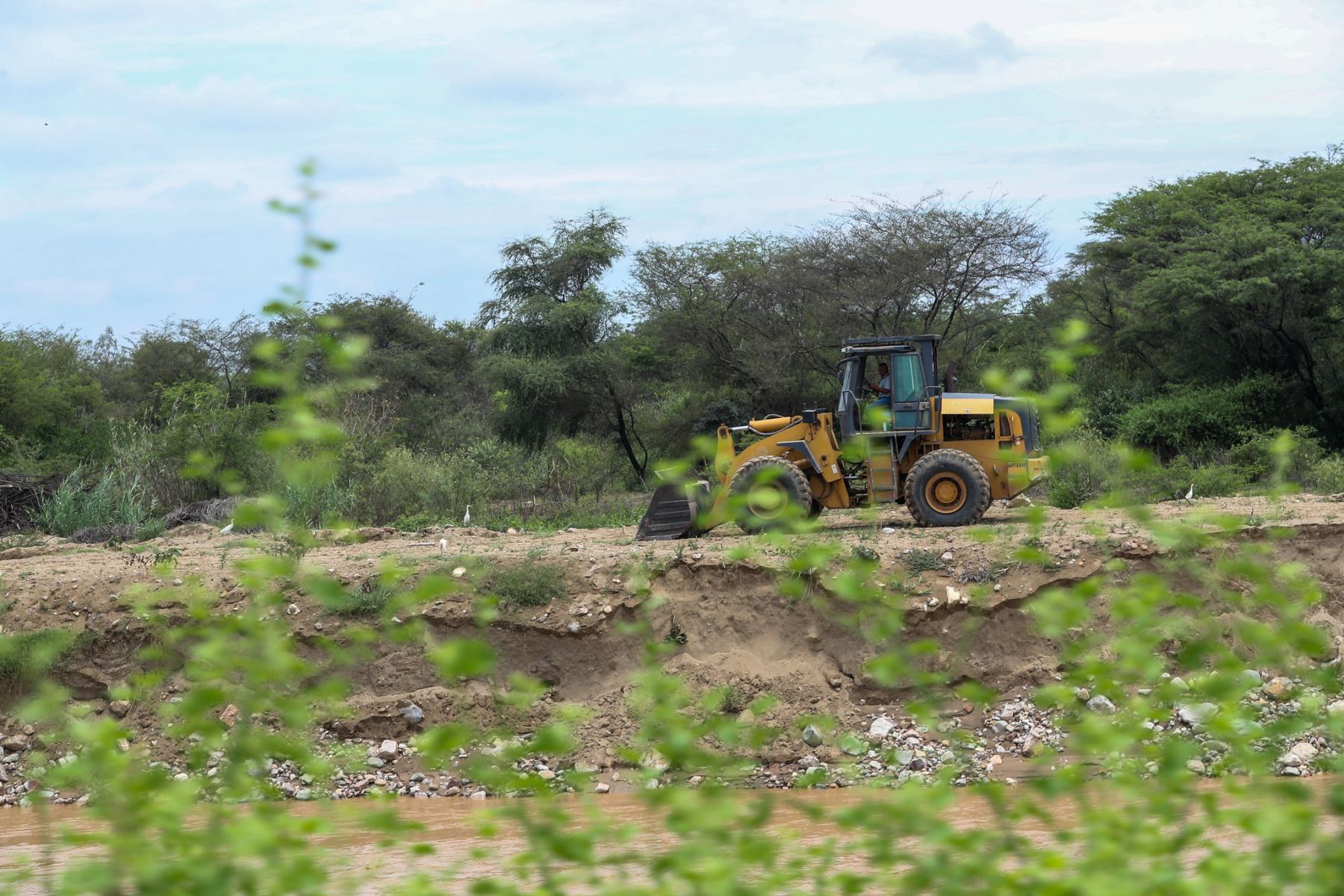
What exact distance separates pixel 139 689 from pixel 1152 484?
59.4 ft

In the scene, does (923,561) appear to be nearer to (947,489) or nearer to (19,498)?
(947,489)

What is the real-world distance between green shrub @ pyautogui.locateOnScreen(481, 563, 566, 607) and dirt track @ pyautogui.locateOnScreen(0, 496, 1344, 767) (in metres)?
0.10

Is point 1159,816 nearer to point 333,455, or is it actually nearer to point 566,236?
point 333,455

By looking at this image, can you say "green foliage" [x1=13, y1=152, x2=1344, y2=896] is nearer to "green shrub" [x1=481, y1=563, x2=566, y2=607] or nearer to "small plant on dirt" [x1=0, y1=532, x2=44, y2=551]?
"green shrub" [x1=481, y1=563, x2=566, y2=607]

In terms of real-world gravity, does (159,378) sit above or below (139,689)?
above

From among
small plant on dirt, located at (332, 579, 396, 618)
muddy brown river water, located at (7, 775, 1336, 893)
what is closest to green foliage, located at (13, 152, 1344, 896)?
muddy brown river water, located at (7, 775, 1336, 893)

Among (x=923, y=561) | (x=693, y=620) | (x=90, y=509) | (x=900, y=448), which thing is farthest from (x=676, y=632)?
(x=90, y=509)

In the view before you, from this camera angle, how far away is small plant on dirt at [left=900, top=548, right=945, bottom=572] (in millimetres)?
12062

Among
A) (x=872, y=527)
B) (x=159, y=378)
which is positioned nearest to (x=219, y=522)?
(x=872, y=527)

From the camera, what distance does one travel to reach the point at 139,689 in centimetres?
314

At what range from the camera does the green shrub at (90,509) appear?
1922 centimetres

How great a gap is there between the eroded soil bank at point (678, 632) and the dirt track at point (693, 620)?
2 cm

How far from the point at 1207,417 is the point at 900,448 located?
1323 cm

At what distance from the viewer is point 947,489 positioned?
1412cm
